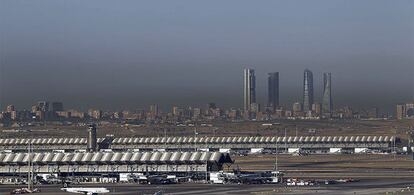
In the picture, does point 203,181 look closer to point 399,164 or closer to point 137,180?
point 137,180

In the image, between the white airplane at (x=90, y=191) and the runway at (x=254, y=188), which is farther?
the white airplane at (x=90, y=191)

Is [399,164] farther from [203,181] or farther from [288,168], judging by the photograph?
[203,181]

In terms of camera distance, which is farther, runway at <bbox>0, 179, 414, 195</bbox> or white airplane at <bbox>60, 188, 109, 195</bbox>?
white airplane at <bbox>60, 188, 109, 195</bbox>

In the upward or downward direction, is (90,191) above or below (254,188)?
above

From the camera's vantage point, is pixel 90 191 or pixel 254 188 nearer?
pixel 90 191

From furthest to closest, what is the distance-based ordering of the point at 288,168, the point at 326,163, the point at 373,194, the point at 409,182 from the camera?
1. the point at 326,163
2. the point at 288,168
3. the point at 409,182
4. the point at 373,194

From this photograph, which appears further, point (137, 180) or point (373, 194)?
point (137, 180)

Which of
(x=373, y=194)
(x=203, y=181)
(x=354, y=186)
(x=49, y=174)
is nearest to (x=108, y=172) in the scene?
(x=49, y=174)

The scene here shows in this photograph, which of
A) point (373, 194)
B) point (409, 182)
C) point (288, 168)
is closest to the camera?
point (373, 194)

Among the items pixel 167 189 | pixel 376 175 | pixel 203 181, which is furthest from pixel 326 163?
pixel 167 189
